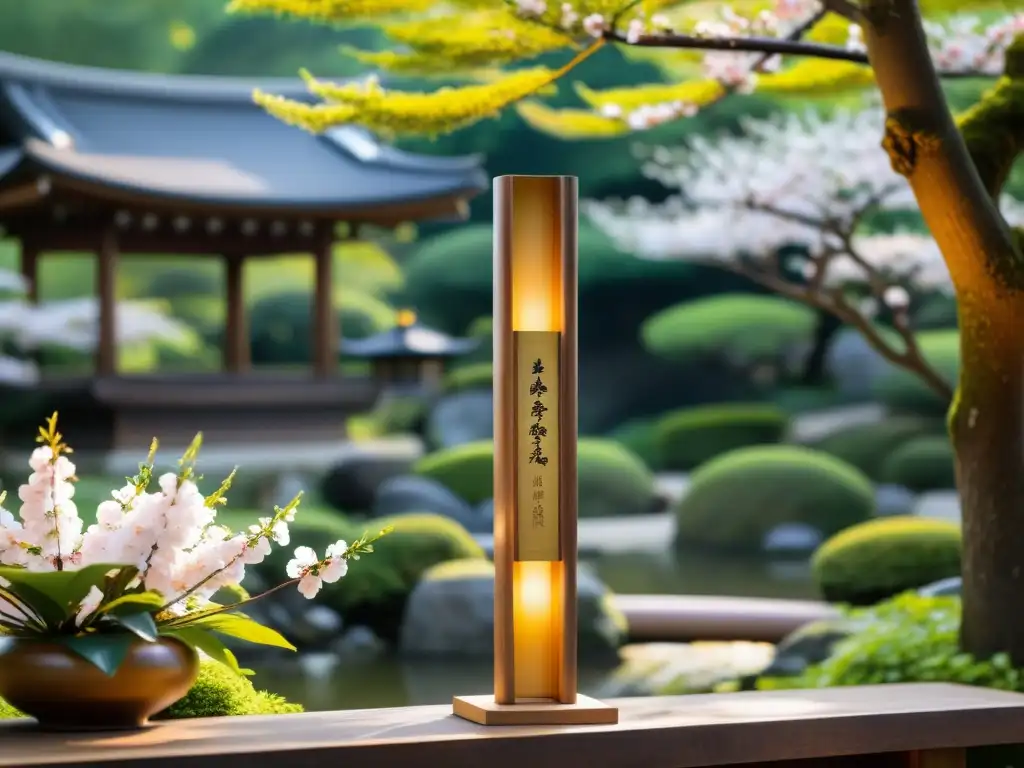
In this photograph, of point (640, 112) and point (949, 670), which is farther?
point (640, 112)

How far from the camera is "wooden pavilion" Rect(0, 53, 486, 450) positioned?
40.7 feet

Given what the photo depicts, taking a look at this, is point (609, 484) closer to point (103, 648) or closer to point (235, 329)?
point (235, 329)

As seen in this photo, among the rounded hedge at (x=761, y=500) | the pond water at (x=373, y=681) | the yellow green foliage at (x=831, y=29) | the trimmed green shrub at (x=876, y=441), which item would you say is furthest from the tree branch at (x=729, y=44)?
the trimmed green shrub at (x=876, y=441)

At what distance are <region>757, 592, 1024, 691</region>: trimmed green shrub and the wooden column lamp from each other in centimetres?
199

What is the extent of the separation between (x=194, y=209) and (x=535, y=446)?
943 cm

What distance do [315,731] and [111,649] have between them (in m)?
0.49

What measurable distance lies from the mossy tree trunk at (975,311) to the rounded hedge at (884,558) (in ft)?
15.8

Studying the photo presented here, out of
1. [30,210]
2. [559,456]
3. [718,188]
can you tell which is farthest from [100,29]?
[559,456]

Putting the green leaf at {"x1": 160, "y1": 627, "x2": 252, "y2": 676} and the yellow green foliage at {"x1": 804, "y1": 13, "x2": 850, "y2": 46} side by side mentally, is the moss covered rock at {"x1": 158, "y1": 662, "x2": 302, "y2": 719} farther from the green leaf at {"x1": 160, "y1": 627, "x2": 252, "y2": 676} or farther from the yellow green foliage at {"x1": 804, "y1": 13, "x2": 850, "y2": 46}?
the yellow green foliage at {"x1": 804, "y1": 13, "x2": 850, "y2": 46}

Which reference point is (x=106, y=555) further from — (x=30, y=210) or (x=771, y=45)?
(x=30, y=210)

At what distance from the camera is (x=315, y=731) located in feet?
10.7

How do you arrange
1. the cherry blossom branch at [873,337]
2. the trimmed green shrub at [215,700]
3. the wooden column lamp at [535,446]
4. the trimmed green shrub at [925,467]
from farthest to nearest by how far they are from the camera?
the trimmed green shrub at [925,467] → the cherry blossom branch at [873,337] → the trimmed green shrub at [215,700] → the wooden column lamp at [535,446]

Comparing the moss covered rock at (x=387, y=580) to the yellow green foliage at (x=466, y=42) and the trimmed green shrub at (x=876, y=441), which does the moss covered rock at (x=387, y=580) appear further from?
the trimmed green shrub at (x=876, y=441)

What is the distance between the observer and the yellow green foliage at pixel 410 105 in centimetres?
572
